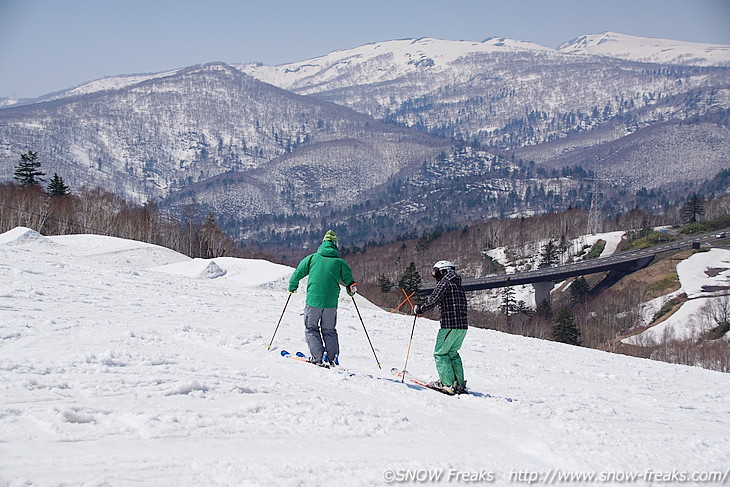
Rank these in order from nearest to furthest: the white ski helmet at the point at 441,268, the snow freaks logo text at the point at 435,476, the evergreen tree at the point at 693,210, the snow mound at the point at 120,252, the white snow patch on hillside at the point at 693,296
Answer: the snow freaks logo text at the point at 435,476
the white ski helmet at the point at 441,268
the snow mound at the point at 120,252
the white snow patch on hillside at the point at 693,296
the evergreen tree at the point at 693,210

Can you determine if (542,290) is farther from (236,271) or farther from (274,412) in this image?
(274,412)

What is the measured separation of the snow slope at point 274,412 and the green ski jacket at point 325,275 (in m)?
1.02

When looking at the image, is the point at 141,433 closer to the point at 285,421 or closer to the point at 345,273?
the point at 285,421

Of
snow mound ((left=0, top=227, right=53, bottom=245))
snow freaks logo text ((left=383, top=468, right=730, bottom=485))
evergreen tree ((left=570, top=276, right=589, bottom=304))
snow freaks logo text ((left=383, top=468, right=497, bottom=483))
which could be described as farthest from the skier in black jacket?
evergreen tree ((left=570, top=276, right=589, bottom=304))

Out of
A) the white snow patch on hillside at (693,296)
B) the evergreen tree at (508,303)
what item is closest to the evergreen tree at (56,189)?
the evergreen tree at (508,303)

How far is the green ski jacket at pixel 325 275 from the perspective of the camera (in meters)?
9.42

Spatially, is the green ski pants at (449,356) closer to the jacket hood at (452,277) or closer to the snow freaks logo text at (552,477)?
the jacket hood at (452,277)

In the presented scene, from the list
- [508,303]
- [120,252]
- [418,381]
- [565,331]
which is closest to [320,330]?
[418,381]

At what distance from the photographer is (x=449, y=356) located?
9109mm

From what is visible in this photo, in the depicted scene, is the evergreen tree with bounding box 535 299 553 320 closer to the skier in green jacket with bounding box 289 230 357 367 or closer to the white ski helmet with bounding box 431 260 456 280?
the white ski helmet with bounding box 431 260 456 280

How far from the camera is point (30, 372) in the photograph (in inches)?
274

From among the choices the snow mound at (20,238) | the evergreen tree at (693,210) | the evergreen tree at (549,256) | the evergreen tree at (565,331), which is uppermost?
the evergreen tree at (693,210)

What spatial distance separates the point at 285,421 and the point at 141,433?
4.96 ft

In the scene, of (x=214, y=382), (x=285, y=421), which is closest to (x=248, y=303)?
(x=214, y=382)
